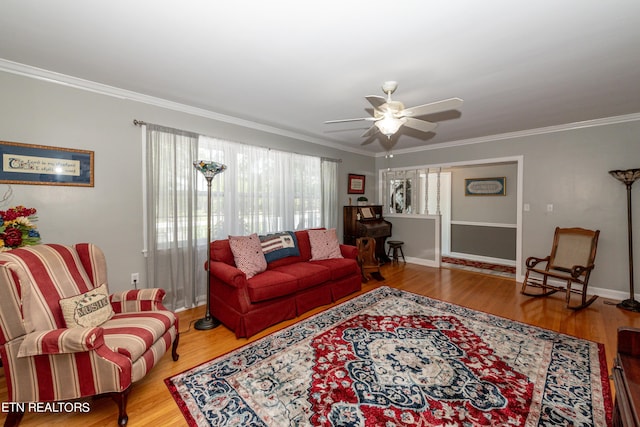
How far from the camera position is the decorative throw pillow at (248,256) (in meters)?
3.11

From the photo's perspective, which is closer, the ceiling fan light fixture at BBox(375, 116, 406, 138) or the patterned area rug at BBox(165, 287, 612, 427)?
the patterned area rug at BBox(165, 287, 612, 427)

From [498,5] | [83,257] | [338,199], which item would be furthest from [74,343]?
Result: [338,199]

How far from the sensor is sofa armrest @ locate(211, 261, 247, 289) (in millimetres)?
2713

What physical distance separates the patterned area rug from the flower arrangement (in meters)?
1.60

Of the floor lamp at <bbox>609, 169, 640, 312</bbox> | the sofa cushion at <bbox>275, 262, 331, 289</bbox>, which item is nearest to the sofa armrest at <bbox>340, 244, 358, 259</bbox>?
the sofa cushion at <bbox>275, 262, 331, 289</bbox>

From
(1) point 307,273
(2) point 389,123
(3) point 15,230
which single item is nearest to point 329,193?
(1) point 307,273

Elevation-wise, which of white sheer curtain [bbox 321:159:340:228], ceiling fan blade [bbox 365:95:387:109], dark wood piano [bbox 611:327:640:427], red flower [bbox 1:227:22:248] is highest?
ceiling fan blade [bbox 365:95:387:109]

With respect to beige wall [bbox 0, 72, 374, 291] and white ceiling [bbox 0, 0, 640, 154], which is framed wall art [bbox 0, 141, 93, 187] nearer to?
beige wall [bbox 0, 72, 374, 291]

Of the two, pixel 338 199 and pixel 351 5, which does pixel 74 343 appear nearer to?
pixel 351 5

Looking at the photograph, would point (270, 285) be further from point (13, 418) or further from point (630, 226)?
point (630, 226)

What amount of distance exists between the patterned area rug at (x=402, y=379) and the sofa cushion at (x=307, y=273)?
0.47 meters

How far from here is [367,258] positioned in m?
4.66

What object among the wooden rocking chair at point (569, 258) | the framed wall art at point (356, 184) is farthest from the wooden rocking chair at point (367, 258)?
the wooden rocking chair at point (569, 258)

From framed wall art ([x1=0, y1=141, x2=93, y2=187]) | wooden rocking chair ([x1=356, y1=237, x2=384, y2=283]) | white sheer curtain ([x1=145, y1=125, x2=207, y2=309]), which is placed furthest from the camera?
wooden rocking chair ([x1=356, y1=237, x2=384, y2=283])
